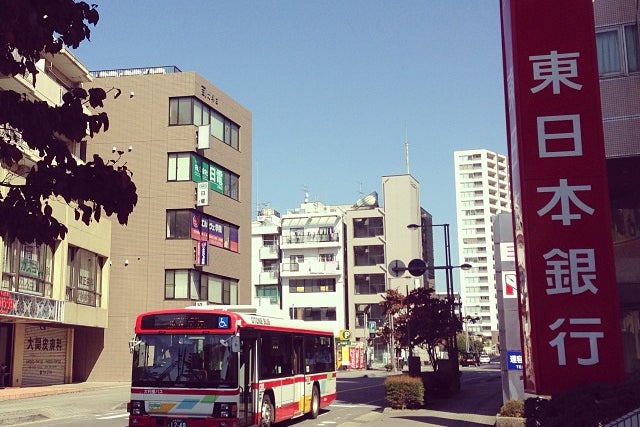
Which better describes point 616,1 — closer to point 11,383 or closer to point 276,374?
point 276,374

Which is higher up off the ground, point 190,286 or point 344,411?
point 190,286

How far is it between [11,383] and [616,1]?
32022 mm

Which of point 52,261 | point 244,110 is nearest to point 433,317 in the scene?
point 52,261

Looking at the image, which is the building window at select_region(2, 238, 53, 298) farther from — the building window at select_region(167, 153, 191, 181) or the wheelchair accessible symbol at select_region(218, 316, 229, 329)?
the wheelchair accessible symbol at select_region(218, 316, 229, 329)

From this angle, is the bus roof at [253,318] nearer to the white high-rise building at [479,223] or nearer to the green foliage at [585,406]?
the green foliage at [585,406]

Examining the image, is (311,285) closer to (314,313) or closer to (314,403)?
(314,313)

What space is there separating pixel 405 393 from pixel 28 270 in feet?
68.0

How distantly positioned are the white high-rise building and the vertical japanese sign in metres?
143

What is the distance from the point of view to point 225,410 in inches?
571

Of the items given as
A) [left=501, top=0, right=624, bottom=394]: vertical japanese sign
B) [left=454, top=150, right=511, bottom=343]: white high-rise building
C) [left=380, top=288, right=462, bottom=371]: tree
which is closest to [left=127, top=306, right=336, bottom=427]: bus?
[left=501, top=0, right=624, bottom=394]: vertical japanese sign

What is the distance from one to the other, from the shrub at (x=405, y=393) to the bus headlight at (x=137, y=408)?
1009cm

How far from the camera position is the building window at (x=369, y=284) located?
85562 mm

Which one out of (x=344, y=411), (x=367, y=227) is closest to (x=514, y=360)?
(x=344, y=411)

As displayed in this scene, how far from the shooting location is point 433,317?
30.4 metres
